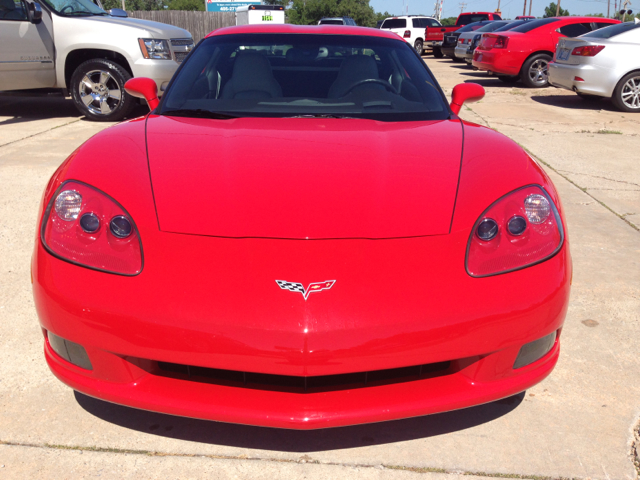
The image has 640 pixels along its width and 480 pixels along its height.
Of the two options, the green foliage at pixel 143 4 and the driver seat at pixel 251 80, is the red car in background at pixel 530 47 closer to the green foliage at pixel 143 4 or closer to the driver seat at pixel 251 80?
the driver seat at pixel 251 80

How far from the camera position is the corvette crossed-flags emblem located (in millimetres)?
1671

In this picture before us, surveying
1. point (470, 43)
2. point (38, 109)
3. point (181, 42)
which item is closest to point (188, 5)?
point (470, 43)

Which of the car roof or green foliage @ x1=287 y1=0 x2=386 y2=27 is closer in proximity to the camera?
the car roof

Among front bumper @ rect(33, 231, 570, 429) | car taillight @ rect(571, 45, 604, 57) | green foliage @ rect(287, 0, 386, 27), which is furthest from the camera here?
green foliage @ rect(287, 0, 386, 27)

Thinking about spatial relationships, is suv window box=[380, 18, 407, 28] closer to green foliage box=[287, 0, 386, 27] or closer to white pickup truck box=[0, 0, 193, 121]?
white pickup truck box=[0, 0, 193, 121]

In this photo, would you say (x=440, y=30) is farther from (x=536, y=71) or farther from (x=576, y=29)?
(x=536, y=71)

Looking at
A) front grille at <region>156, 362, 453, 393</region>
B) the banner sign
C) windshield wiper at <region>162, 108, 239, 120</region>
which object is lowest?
front grille at <region>156, 362, 453, 393</region>

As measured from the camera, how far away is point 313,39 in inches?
131

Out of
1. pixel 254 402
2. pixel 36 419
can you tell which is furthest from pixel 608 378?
pixel 36 419

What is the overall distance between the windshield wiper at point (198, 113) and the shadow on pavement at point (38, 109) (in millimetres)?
6246

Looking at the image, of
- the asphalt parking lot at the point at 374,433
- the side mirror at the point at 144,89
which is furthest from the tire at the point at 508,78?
the side mirror at the point at 144,89

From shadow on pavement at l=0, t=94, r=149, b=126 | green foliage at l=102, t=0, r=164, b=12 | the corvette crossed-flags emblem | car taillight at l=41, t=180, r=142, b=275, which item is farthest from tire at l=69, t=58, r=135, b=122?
green foliage at l=102, t=0, r=164, b=12

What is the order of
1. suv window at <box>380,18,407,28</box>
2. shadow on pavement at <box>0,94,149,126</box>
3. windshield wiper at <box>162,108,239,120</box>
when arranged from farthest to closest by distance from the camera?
suv window at <box>380,18,407,28</box>, shadow on pavement at <box>0,94,149,126</box>, windshield wiper at <box>162,108,239,120</box>

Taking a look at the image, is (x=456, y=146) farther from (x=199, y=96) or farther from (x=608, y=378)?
(x=199, y=96)
